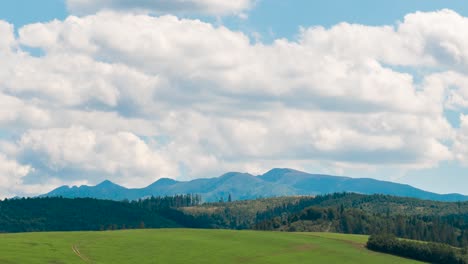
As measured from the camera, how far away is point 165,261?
587 ft

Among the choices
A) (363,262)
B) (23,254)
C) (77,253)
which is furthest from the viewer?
(363,262)

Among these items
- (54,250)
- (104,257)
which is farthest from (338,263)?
(54,250)

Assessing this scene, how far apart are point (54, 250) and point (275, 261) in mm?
59246

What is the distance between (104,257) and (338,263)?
63.4 m

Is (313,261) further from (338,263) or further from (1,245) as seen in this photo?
(1,245)

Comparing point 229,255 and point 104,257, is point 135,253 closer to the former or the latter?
point 104,257

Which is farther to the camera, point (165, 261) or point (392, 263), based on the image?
point (392, 263)

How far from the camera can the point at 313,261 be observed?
7633 inches

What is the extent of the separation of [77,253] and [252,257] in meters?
47.5

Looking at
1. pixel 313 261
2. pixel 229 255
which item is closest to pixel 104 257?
pixel 229 255

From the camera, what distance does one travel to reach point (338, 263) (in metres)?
192

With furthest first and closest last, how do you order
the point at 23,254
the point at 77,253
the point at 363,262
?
the point at 363,262 < the point at 77,253 < the point at 23,254

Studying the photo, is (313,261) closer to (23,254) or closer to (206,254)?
(206,254)

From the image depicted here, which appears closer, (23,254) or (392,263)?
(23,254)
